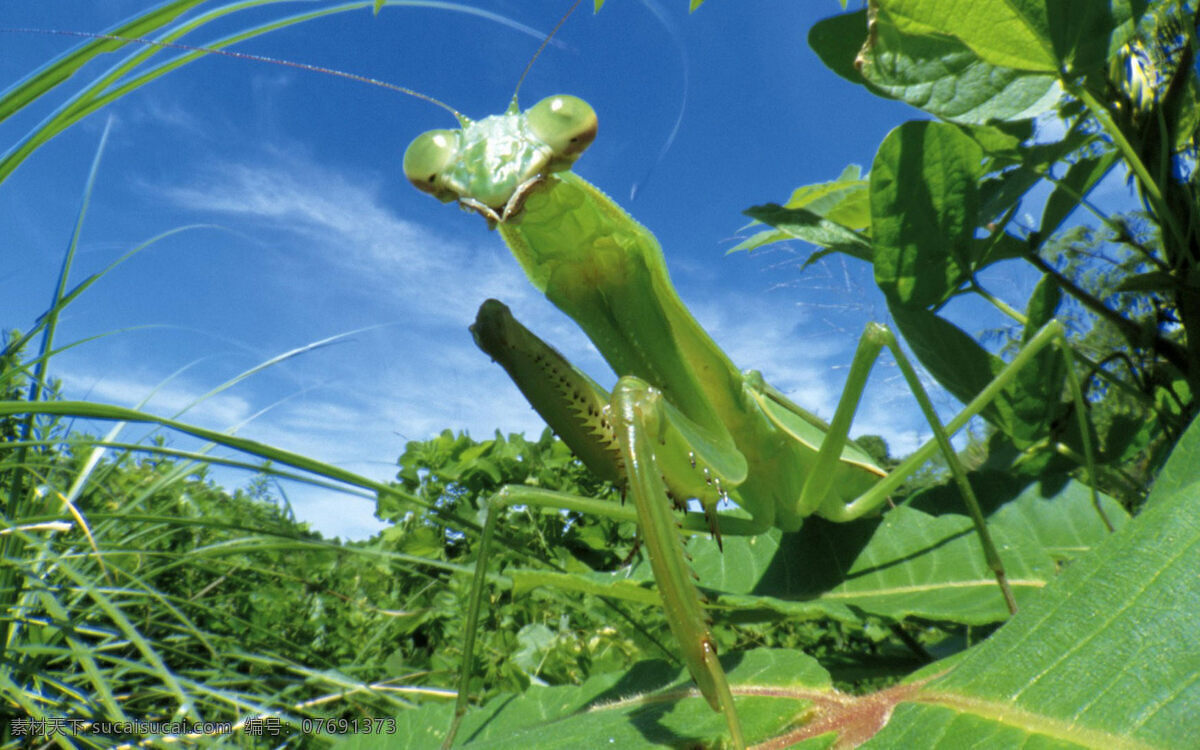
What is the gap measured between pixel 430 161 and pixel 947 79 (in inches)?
28.1

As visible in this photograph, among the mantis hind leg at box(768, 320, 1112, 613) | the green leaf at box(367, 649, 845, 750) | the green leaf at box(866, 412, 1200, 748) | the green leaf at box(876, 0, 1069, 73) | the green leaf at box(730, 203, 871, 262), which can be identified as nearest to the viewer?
the green leaf at box(866, 412, 1200, 748)

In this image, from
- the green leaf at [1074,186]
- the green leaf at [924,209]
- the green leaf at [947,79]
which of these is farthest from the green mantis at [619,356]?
the green leaf at [947,79]

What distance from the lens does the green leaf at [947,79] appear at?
1.00 meters

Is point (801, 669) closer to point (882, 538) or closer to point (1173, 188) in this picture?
point (882, 538)

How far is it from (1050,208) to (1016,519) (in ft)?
1.94

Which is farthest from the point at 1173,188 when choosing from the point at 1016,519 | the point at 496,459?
the point at 496,459

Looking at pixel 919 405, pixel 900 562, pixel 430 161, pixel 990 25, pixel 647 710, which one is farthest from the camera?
pixel 919 405

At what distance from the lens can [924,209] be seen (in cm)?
120

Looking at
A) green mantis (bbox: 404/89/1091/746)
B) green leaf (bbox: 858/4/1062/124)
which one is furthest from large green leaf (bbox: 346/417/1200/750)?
green leaf (bbox: 858/4/1062/124)

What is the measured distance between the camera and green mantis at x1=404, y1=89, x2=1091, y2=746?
41.1 inches

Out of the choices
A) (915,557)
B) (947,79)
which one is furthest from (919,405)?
(947,79)

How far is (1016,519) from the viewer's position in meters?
Answer: 1.30

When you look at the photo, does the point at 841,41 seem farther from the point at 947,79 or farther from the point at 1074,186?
the point at 1074,186

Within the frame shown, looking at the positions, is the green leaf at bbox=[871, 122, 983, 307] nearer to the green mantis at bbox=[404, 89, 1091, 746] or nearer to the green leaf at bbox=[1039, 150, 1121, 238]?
the green mantis at bbox=[404, 89, 1091, 746]
